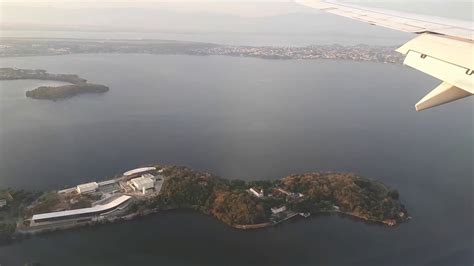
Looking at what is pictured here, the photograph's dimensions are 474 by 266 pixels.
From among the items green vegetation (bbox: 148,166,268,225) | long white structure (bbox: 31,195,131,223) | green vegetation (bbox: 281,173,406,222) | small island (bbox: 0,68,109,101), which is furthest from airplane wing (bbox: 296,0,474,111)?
small island (bbox: 0,68,109,101)

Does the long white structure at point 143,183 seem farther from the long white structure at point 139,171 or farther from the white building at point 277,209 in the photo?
the white building at point 277,209

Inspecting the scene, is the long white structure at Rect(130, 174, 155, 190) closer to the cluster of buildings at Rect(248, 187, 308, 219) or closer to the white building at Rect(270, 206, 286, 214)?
the cluster of buildings at Rect(248, 187, 308, 219)

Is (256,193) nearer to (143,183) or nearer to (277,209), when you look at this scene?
(277,209)

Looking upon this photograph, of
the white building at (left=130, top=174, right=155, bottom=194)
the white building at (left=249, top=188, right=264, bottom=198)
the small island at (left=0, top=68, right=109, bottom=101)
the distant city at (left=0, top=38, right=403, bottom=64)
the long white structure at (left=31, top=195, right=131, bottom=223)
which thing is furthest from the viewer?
the distant city at (left=0, top=38, right=403, bottom=64)

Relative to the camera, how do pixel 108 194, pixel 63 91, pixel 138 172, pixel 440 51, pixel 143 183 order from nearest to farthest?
pixel 440 51, pixel 108 194, pixel 143 183, pixel 138 172, pixel 63 91

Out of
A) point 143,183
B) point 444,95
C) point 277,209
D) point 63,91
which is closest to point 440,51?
point 444,95

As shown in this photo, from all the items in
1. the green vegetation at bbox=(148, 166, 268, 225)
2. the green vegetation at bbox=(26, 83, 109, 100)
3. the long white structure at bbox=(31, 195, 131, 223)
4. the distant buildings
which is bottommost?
the long white structure at bbox=(31, 195, 131, 223)

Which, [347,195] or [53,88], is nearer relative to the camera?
[347,195]

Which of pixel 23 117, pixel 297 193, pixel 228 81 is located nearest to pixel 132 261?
pixel 297 193
